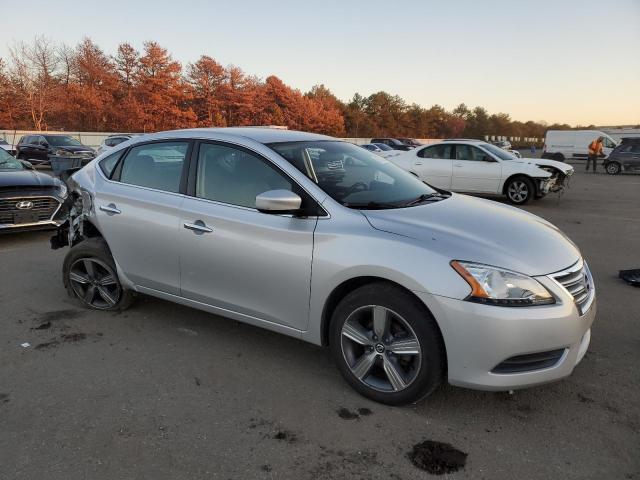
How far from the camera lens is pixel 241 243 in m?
3.45

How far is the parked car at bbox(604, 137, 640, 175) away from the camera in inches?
903

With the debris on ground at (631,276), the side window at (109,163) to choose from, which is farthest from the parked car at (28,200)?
the debris on ground at (631,276)

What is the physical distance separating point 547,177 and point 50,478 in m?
11.9

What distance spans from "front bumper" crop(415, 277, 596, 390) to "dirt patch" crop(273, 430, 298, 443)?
92cm

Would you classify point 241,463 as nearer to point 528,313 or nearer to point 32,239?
point 528,313

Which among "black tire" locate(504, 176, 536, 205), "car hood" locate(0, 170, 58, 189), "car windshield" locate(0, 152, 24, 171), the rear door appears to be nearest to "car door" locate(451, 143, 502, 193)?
the rear door

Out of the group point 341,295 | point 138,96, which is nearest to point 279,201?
point 341,295

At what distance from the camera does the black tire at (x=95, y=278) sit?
4434mm

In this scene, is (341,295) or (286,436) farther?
(341,295)

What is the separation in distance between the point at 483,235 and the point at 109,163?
10.9 feet

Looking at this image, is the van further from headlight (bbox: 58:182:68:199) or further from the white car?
headlight (bbox: 58:182:68:199)

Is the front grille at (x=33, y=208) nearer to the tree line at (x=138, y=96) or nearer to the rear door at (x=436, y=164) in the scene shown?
the rear door at (x=436, y=164)

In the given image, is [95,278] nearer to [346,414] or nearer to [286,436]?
[286,436]

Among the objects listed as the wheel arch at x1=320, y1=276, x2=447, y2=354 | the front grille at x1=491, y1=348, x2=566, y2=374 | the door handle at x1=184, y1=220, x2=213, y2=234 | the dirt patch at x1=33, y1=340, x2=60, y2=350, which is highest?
the door handle at x1=184, y1=220, x2=213, y2=234
